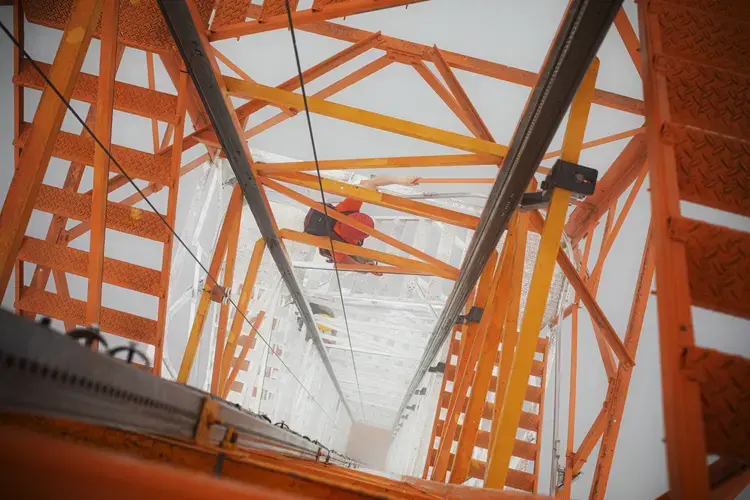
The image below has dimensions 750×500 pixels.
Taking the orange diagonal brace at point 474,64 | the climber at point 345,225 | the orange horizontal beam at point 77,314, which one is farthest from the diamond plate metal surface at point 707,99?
the climber at point 345,225

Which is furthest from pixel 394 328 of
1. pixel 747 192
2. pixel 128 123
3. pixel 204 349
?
pixel 747 192

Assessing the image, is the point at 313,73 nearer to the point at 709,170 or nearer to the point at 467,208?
the point at 709,170

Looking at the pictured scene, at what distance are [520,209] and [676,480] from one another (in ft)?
11.9

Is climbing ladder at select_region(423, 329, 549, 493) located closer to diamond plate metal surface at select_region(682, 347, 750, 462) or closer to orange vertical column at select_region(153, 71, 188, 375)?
orange vertical column at select_region(153, 71, 188, 375)

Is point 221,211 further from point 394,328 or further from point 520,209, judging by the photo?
point 394,328

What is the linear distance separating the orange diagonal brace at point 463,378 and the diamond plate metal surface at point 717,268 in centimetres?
382

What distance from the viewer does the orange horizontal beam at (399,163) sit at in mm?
5402

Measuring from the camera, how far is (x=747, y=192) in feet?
8.21

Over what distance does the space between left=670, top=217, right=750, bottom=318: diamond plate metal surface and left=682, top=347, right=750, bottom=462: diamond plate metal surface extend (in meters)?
0.35

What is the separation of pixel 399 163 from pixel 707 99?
334cm

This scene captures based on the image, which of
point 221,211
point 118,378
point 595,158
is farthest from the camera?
point 595,158

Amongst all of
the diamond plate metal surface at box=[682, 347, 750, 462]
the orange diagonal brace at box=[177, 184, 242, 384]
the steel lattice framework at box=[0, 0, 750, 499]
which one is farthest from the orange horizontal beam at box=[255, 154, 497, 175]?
the diamond plate metal surface at box=[682, 347, 750, 462]

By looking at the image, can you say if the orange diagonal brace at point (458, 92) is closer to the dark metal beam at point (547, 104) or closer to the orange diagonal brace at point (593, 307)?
the dark metal beam at point (547, 104)

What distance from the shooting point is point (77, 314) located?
5148 millimetres
